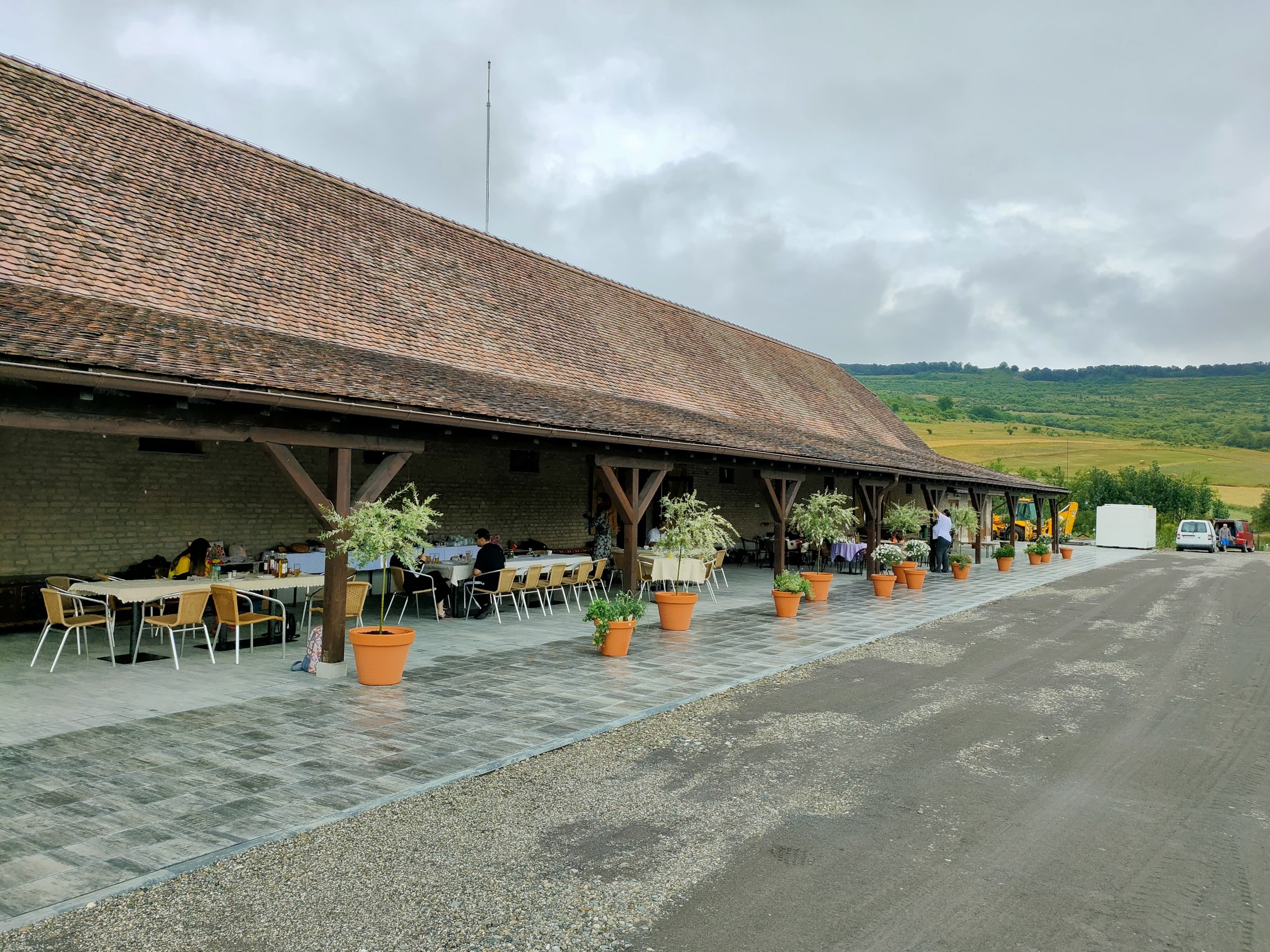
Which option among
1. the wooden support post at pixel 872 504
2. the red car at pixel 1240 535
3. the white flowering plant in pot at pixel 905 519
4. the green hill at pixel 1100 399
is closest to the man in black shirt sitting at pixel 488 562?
the wooden support post at pixel 872 504

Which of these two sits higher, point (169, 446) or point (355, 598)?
point (169, 446)

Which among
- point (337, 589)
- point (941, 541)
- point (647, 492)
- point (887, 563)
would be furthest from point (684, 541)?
point (941, 541)

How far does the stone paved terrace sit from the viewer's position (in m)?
3.95

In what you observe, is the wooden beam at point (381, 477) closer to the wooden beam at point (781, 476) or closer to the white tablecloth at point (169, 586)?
the white tablecloth at point (169, 586)

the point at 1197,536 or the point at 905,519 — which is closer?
the point at 905,519

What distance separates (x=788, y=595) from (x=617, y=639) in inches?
156

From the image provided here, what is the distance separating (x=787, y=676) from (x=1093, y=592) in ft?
40.9

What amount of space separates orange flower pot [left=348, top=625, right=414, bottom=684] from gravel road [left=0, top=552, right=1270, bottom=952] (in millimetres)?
2304

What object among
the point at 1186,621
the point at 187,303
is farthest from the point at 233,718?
the point at 1186,621

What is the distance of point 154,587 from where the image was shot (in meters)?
8.12

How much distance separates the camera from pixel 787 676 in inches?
322

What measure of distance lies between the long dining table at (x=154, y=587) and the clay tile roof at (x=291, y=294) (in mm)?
2287

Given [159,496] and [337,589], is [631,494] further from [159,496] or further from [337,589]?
[159,496]

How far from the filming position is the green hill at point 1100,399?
91.1 meters
